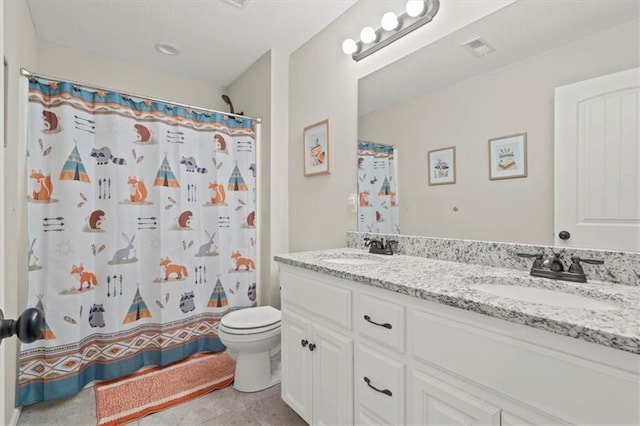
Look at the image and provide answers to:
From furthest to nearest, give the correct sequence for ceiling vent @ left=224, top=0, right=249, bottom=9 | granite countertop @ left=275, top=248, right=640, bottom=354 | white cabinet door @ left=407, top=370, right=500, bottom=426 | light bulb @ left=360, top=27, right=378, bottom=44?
1. ceiling vent @ left=224, top=0, right=249, bottom=9
2. light bulb @ left=360, top=27, right=378, bottom=44
3. white cabinet door @ left=407, top=370, right=500, bottom=426
4. granite countertop @ left=275, top=248, right=640, bottom=354

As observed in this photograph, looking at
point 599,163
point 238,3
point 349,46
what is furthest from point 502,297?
point 238,3

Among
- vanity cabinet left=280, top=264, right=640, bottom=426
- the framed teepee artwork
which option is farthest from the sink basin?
the framed teepee artwork

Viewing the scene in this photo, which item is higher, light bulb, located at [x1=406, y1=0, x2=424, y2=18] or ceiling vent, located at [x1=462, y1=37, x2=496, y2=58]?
light bulb, located at [x1=406, y1=0, x2=424, y2=18]

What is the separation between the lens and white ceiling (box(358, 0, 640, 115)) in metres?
1.08

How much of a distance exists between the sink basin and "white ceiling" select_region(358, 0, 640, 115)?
82cm

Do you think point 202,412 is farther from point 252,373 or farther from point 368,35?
point 368,35

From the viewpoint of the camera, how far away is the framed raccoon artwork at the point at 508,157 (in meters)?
1.25

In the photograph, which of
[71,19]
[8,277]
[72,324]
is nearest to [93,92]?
[71,19]

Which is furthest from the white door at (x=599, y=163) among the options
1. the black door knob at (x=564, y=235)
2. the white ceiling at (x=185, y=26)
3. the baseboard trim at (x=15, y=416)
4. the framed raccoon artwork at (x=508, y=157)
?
the baseboard trim at (x=15, y=416)

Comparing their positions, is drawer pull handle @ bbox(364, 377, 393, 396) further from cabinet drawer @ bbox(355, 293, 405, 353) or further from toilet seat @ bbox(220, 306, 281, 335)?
toilet seat @ bbox(220, 306, 281, 335)

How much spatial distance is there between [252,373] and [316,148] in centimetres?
151

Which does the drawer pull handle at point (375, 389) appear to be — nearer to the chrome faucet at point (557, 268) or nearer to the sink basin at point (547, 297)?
the sink basin at point (547, 297)

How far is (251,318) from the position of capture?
2041mm

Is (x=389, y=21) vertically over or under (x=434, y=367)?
over
